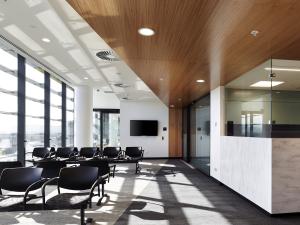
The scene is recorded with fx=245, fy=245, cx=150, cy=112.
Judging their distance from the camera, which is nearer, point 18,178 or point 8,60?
point 18,178

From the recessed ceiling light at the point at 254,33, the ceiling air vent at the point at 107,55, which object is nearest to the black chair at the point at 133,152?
the ceiling air vent at the point at 107,55

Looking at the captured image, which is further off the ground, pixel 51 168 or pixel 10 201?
pixel 51 168

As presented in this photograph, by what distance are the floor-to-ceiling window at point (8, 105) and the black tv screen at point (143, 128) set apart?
5.91 metres

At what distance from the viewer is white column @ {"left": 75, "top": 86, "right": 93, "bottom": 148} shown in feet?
30.6

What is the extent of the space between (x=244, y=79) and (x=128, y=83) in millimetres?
3819

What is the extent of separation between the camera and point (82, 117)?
9336 mm

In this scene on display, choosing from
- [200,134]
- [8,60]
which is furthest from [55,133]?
[200,134]

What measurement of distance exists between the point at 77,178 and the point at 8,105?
Answer: 11.3ft

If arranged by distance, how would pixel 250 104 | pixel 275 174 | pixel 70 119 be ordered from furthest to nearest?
1. pixel 70 119
2. pixel 250 104
3. pixel 275 174

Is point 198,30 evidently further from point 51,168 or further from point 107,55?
point 51,168

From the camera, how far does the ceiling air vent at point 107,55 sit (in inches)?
206

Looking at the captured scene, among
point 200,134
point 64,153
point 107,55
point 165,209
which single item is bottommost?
point 165,209

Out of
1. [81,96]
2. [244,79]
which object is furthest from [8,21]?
[81,96]

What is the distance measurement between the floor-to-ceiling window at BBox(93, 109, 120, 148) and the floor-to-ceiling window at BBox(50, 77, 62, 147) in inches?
123
